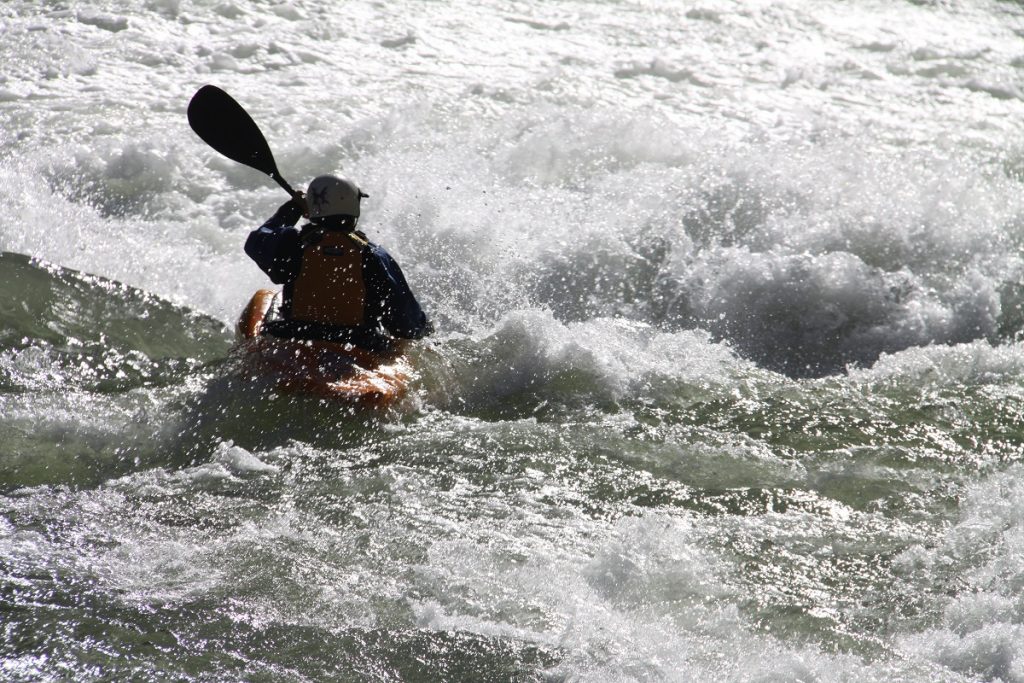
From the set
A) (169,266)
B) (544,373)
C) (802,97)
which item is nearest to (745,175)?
(802,97)

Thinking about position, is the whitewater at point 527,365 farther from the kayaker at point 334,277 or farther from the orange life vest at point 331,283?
the orange life vest at point 331,283

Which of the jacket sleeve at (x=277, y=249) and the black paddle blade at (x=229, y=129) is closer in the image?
→ the jacket sleeve at (x=277, y=249)

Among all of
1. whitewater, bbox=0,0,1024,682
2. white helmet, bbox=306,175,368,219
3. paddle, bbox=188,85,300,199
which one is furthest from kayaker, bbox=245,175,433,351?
paddle, bbox=188,85,300,199

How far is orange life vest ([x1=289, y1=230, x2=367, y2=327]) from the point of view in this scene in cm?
412

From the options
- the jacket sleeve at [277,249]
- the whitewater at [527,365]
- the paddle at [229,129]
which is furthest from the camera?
the paddle at [229,129]

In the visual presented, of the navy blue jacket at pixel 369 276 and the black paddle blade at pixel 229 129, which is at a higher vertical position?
the black paddle blade at pixel 229 129

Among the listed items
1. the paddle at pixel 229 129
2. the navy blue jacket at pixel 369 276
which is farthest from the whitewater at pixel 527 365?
the paddle at pixel 229 129

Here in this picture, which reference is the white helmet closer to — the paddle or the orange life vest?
the orange life vest

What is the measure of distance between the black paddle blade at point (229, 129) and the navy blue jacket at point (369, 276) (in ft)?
2.37

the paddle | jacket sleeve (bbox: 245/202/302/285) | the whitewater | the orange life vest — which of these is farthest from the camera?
the paddle

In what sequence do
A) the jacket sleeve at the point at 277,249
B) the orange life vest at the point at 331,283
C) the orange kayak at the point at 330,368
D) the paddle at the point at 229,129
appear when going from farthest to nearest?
1. the paddle at the point at 229,129
2. the jacket sleeve at the point at 277,249
3. the orange life vest at the point at 331,283
4. the orange kayak at the point at 330,368

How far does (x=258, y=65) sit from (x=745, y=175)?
430 cm

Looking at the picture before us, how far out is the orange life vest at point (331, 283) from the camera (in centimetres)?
412

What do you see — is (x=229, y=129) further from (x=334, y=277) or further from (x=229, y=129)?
(x=334, y=277)
